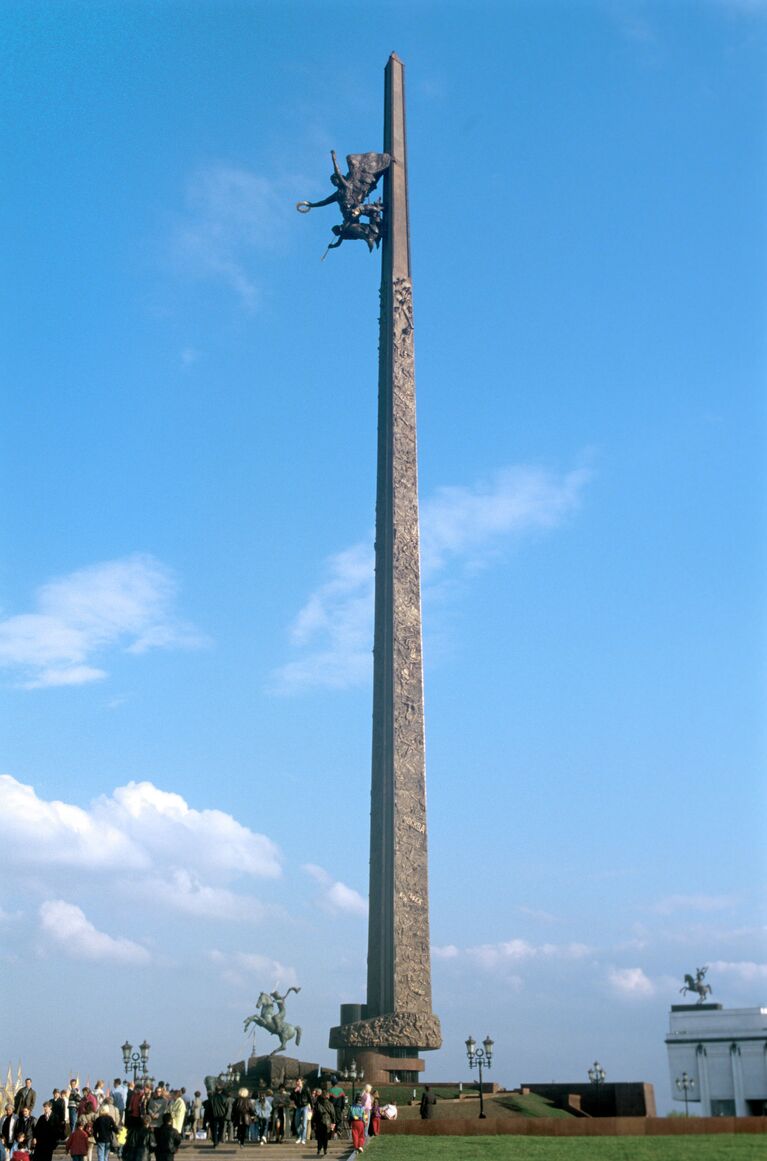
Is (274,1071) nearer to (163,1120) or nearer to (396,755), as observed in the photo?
(396,755)

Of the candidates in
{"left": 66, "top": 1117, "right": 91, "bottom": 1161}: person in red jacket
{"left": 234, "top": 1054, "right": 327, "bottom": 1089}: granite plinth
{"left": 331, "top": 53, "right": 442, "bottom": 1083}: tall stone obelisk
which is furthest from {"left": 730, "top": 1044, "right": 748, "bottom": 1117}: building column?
{"left": 66, "top": 1117, "right": 91, "bottom": 1161}: person in red jacket

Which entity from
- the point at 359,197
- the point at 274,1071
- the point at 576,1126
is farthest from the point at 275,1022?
the point at 359,197

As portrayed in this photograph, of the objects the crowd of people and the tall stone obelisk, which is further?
the tall stone obelisk

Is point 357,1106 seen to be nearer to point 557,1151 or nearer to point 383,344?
point 557,1151

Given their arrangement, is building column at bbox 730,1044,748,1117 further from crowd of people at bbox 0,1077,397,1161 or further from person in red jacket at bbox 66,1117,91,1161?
person in red jacket at bbox 66,1117,91,1161

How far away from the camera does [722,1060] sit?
1588 inches

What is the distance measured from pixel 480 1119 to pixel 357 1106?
202cm

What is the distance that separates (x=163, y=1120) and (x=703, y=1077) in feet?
107

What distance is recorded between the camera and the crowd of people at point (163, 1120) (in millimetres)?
12250

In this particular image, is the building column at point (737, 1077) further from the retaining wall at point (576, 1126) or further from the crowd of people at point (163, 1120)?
the retaining wall at point (576, 1126)

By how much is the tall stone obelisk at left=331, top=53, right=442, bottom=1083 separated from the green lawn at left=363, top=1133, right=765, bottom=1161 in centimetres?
668

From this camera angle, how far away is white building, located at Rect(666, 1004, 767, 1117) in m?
39.5

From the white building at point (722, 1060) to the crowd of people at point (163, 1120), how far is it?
86.4 ft

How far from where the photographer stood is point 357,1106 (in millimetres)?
14633
